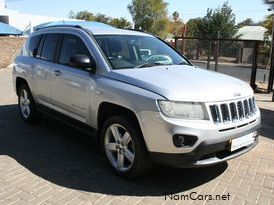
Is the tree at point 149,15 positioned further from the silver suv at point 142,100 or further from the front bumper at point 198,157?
the front bumper at point 198,157

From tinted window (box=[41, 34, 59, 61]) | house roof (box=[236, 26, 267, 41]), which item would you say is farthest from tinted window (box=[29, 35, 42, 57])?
house roof (box=[236, 26, 267, 41])

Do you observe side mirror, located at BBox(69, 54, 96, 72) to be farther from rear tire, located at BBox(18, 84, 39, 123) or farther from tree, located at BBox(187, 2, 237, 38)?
tree, located at BBox(187, 2, 237, 38)

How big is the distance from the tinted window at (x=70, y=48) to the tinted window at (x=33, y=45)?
1118 mm

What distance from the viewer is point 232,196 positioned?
4.61 metres

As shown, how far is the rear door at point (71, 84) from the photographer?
5539 millimetres

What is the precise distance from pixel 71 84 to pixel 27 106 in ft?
7.29

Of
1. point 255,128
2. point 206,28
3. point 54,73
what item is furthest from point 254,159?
point 206,28

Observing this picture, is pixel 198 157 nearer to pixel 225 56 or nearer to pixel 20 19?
pixel 225 56

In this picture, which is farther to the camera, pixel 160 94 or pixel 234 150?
pixel 234 150

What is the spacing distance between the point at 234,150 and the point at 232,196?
526 mm

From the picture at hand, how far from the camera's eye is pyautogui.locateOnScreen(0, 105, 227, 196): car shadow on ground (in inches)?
189

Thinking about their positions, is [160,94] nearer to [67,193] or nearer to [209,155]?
[209,155]

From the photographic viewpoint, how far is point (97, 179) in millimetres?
5008

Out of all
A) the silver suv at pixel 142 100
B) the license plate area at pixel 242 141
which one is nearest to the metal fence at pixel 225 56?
the silver suv at pixel 142 100
